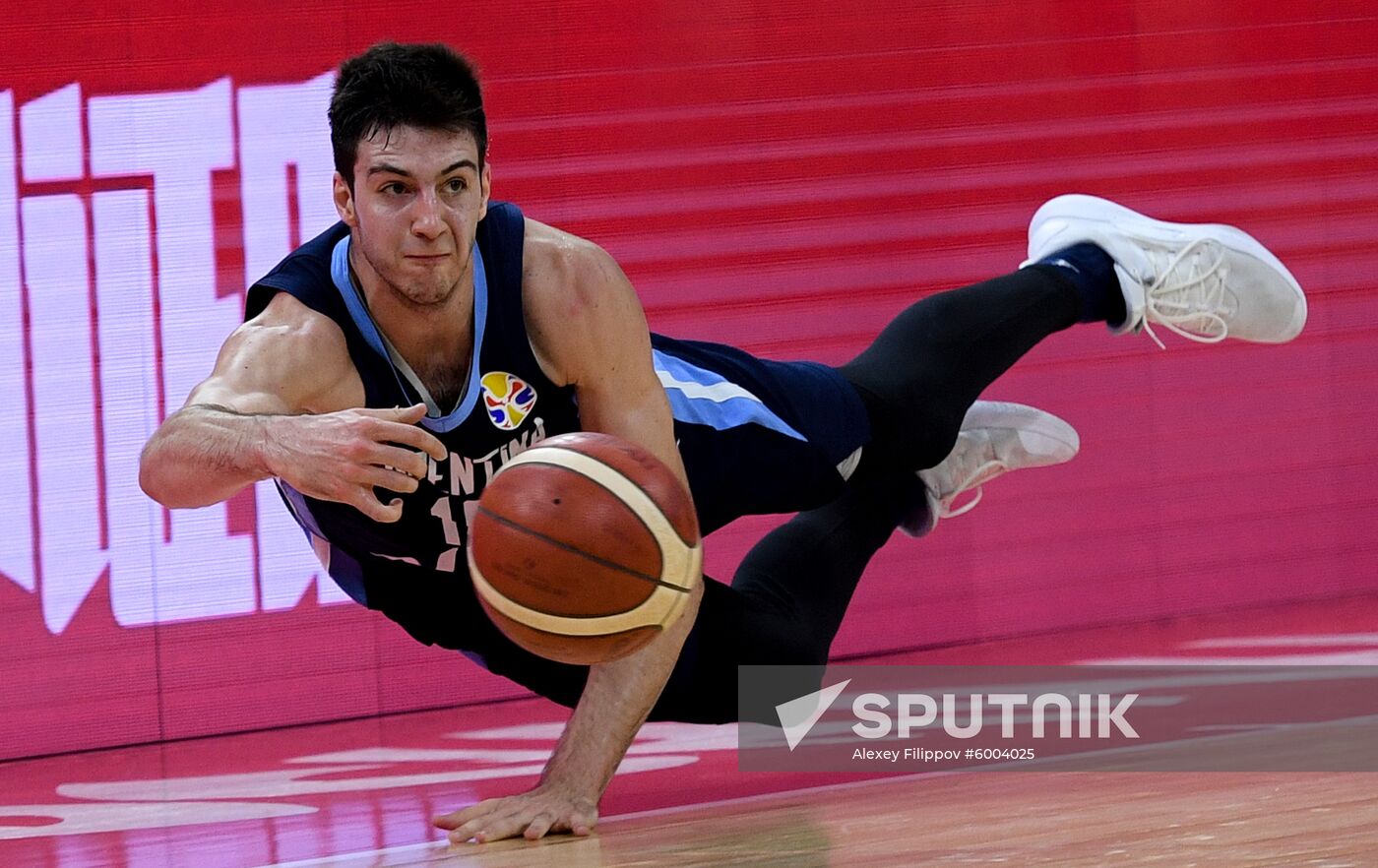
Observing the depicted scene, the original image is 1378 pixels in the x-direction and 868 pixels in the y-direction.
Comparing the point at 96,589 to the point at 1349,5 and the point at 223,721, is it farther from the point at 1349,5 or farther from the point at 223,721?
the point at 1349,5

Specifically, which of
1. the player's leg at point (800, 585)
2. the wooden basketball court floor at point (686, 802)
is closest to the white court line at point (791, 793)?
the wooden basketball court floor at point (686, 802)

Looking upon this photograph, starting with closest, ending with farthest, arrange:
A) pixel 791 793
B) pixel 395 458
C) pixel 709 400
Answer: pixel 395 458 < pixel 791 793 < pixel 709 400

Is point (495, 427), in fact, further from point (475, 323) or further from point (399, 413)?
point (399, 413)

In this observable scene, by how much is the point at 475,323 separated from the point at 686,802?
83 centimetres

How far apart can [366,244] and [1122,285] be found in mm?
1730

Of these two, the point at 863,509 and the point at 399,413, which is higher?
the point at 399,413

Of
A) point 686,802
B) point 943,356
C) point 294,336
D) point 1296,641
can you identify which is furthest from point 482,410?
point 1296,641

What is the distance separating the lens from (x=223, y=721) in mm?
3781

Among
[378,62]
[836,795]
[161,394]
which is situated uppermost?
[378,62]

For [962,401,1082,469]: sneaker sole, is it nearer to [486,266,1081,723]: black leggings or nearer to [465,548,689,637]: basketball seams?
[486,266,1081,723]: black leggings

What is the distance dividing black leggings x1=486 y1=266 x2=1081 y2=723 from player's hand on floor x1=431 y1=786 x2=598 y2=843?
0.35m

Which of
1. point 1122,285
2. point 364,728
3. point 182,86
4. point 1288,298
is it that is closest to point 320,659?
point 364,728

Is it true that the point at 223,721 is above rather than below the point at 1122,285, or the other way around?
below

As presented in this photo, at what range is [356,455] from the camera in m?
1.91
